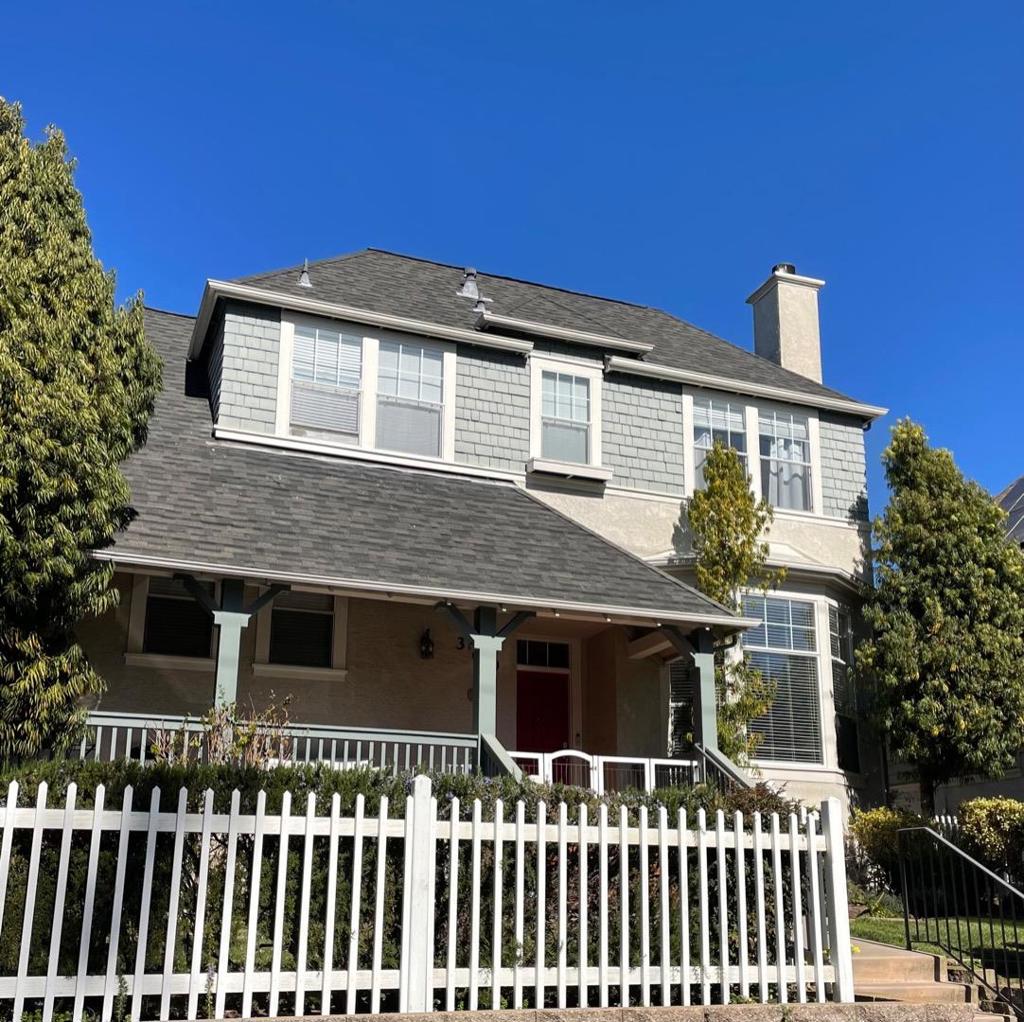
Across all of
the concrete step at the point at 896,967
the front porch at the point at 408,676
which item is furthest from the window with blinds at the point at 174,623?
the concrete step at the point at 896,967

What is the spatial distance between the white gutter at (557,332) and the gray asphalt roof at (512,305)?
0.28 metres

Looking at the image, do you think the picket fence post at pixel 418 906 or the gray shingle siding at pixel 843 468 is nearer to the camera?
the picket fence post at pixel 418 906

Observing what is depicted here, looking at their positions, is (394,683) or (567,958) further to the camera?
(394,683)

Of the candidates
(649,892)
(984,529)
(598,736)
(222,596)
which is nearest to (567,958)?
(649,892)

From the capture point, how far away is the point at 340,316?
16.1m

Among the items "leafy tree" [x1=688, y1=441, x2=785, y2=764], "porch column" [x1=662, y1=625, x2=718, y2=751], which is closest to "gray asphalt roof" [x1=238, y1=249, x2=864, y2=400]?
"leafy tree" [x1=688, y1=441, x2=785, y2=764]

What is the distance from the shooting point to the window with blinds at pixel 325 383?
15.8m

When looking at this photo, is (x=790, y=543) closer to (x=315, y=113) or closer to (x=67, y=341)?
(x=315, y=113)

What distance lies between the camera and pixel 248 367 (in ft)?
51.2

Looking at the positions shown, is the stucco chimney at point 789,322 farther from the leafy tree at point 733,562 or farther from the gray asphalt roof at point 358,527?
the gray asphalt roof at point 358,527

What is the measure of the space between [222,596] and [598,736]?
21.9ft

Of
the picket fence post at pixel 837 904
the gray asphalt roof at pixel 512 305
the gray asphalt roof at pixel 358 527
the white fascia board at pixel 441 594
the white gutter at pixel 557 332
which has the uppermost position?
the gray asphalt roof at pixel 512 305

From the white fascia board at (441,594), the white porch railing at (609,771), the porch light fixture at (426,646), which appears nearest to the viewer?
the white fascia board at (441,594)

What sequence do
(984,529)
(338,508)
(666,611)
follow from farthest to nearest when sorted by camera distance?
(984,529) → (338,508) → (666,611)
